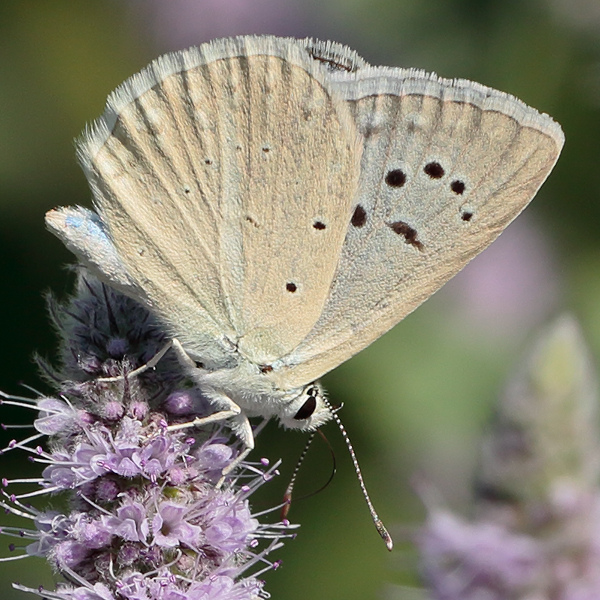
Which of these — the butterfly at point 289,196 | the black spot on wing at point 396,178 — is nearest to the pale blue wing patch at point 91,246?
the butterfly at point 289,196

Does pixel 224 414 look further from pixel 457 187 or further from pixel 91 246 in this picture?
pixel 457 187

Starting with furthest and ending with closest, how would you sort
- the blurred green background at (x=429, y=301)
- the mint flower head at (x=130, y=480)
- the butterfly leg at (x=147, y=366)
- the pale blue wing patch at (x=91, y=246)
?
1. the blurred green background at (x=429, y=301)
2. the pale blue wing patch at (x=91, y=246)
3. the butterfly leg at (x=147, y=366)
4. the mint flower head at (x=130, y=480)

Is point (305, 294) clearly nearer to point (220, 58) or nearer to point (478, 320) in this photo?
point (220, 58)

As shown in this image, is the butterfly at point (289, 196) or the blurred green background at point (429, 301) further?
the blurred green background at point (429, 301)

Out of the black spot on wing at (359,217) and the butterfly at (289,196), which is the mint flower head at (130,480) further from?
the black spot on wing at (359,217)

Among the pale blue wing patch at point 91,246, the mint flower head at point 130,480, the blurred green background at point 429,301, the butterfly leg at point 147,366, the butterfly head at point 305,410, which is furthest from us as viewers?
the blurred green background at point 429,301

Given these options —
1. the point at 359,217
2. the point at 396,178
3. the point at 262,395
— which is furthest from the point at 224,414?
the point at 396,178

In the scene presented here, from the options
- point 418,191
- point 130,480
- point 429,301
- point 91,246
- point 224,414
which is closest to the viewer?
point 130,480

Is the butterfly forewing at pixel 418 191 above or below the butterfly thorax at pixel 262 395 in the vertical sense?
above

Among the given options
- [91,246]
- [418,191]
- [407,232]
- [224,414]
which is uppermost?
[418,191]
